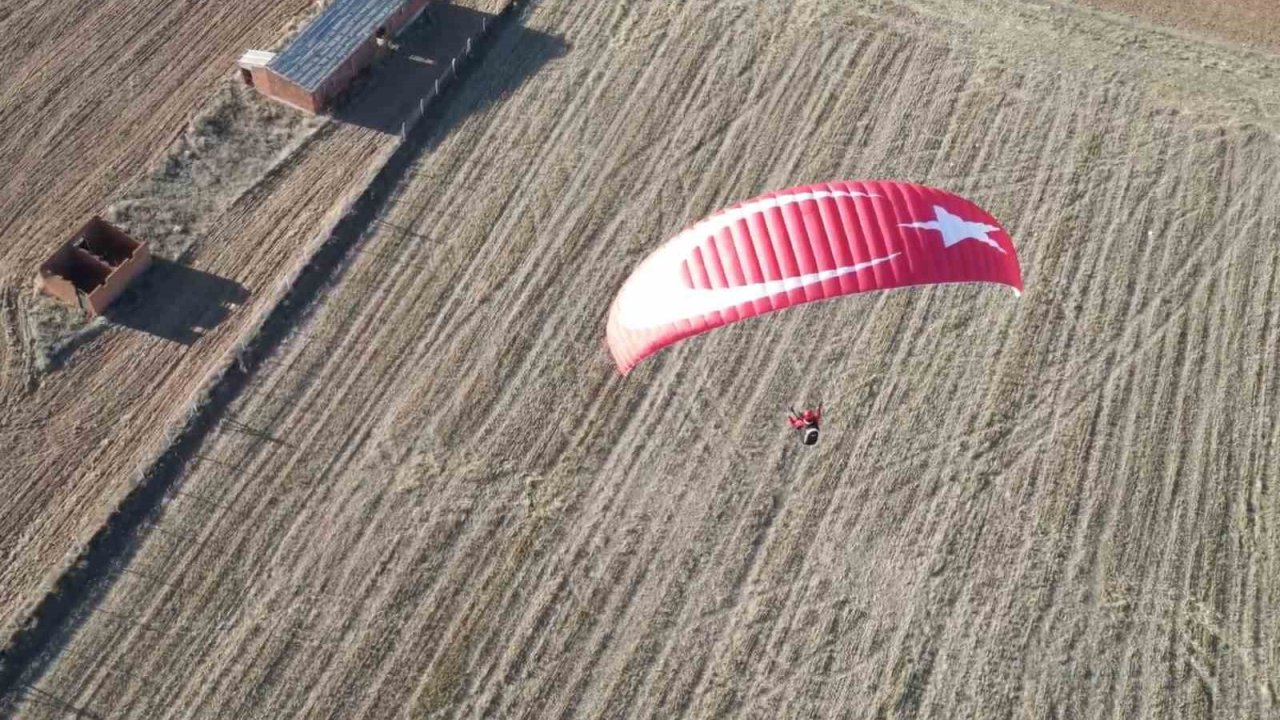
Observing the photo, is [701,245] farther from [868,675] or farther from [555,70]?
[555,70]

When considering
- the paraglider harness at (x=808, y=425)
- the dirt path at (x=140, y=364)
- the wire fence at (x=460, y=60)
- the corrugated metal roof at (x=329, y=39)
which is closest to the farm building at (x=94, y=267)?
the dirt path at (x=140, y=364)

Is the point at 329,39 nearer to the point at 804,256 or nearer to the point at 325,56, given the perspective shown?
the point at 325,56

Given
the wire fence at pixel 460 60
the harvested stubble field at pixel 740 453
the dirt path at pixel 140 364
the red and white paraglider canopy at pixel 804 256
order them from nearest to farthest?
the red and white paraglider canopy at pixel 804 256 → the harvested stubble field at pixel 740 453 → the dirt path at pixel 140 364 → the wire fence at pixel 460 60

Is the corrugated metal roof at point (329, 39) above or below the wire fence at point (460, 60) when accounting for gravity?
above

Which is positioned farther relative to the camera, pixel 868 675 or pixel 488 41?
pixel 488 41

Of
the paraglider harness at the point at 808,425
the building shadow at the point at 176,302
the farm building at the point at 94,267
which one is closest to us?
the paraglider harness at the point at 808,425

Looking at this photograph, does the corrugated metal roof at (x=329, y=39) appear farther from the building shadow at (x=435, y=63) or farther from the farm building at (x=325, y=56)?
the building shadow at (x=435, y=63)

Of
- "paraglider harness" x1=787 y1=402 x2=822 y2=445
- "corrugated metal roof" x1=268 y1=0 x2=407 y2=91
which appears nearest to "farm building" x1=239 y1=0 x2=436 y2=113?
"corrugated metal roof" x1=268 y1=0 x2=407 y2=91

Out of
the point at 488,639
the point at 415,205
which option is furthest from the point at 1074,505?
the point at 415,205
